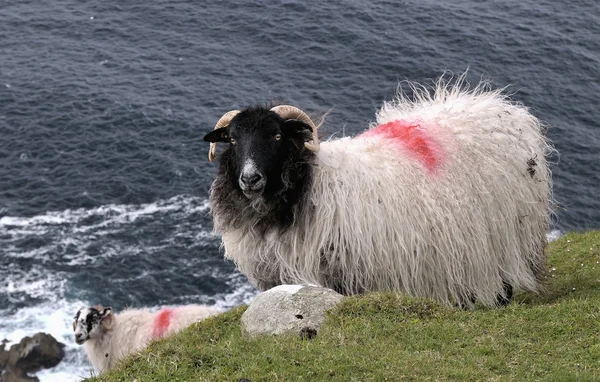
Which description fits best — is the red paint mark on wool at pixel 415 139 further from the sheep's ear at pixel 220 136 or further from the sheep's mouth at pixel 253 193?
the sheep's mouth at pixel 253 193

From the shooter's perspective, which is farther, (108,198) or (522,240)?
(108,198)

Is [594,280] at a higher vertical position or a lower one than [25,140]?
higher

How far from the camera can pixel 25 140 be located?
61.0m

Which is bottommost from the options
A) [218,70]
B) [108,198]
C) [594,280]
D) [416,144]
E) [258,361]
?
[108,198]

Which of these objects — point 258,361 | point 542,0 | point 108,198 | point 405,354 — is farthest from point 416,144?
point 542,0

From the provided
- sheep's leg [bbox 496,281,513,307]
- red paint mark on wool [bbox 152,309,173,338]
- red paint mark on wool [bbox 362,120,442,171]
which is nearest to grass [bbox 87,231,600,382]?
Result: sheep's leg [bbox 496,281,513,307]

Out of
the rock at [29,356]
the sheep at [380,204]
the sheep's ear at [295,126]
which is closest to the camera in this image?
the sheep at [380,204]

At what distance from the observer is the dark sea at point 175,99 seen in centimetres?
4984

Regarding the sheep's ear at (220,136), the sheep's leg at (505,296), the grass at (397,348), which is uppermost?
the sheep's ear at (220,136)

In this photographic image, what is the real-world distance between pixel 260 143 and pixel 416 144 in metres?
3.53

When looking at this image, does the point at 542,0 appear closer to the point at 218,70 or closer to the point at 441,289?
the point at 218,70

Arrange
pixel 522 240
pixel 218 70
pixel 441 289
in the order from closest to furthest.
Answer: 1. pixel 441 289
2. pixel 522 240
3. pixel 218 70

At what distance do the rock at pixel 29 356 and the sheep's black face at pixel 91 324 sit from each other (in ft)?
66.1

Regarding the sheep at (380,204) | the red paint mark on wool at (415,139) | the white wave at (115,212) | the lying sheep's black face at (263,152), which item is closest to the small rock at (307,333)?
the sheep at (380,204)
